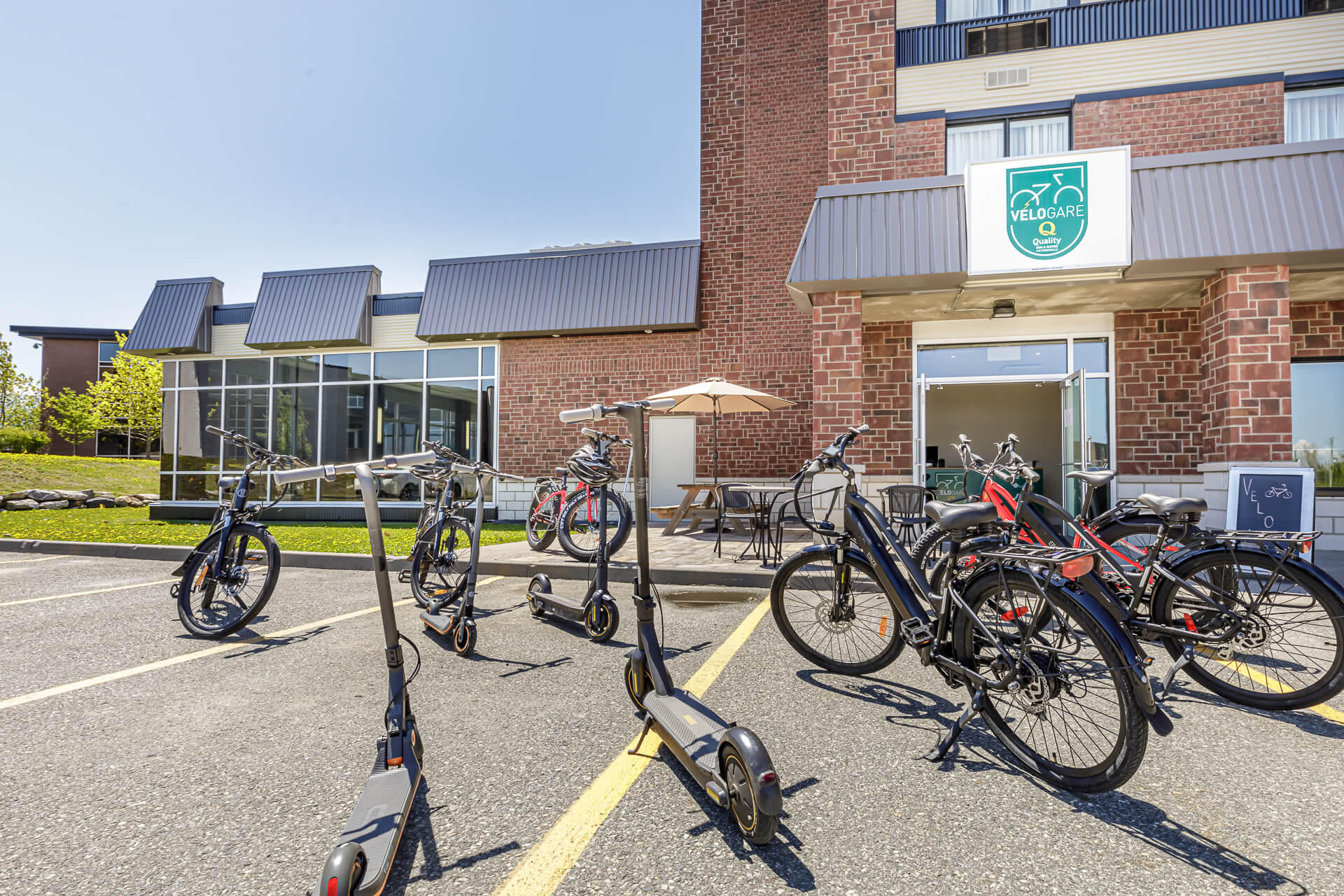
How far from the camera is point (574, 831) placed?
2.27 m

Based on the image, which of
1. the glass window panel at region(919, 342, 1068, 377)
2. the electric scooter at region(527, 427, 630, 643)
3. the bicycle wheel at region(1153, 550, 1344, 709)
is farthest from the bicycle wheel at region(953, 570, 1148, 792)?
the glass window panel at region(919, 342, 1068, 377)

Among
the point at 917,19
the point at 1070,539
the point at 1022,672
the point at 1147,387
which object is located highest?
the point at 917,19

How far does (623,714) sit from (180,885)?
179 centimetres

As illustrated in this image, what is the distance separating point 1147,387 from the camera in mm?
10500

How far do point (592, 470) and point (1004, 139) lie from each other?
10711 mm

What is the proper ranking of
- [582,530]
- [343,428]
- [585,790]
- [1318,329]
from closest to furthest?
[585,790], [582,530], [1318,329], [343,428]

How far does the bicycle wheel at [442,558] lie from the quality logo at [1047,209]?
747cm

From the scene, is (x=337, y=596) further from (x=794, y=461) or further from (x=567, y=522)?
(x=794, y=461)

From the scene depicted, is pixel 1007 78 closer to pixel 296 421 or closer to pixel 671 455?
pixel 671 455

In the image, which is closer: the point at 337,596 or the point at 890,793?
the point at 890,793

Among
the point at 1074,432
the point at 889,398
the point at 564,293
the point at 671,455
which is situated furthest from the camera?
the point at 671,455

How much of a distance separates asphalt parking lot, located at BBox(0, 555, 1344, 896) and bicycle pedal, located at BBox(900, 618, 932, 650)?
38 cm

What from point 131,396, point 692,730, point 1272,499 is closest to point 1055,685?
point 692,730

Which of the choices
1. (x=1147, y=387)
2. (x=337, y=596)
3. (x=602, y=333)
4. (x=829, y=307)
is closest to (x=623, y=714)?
(x=337, y=596)
